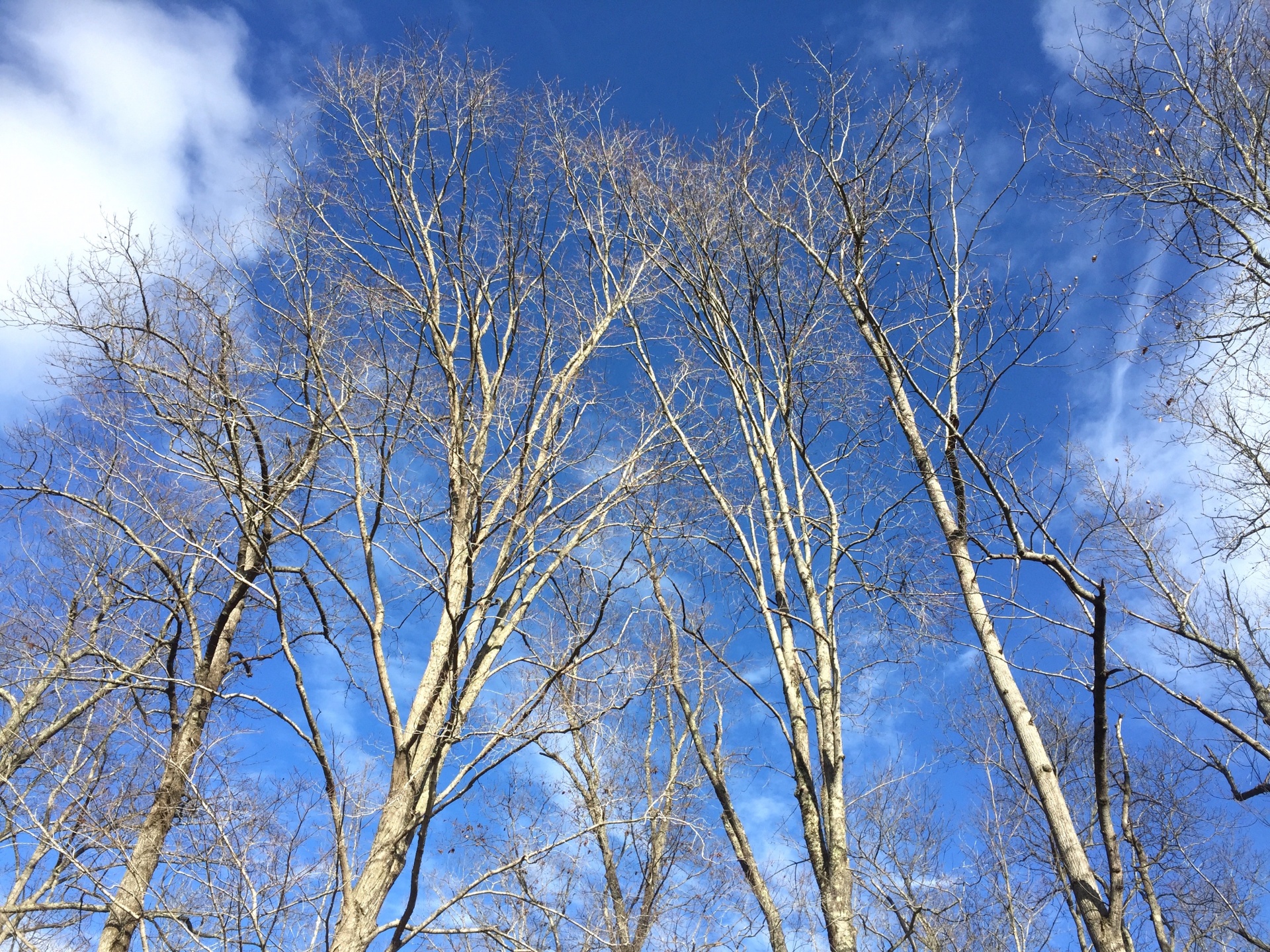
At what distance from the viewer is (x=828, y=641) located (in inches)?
198

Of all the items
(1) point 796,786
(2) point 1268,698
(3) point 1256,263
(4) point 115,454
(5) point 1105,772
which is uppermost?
(3) point 1256,263

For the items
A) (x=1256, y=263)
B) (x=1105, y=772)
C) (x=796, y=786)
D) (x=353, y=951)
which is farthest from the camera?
(x=1256, y=263)

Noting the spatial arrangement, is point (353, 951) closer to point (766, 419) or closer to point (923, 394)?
point (923, 394)

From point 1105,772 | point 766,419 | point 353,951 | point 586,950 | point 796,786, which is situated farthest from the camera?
point 766,419

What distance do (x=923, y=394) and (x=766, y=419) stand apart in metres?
2.11

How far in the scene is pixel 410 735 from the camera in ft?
14.3

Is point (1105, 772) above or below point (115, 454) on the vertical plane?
below

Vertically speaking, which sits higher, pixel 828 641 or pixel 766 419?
pixel 766 419

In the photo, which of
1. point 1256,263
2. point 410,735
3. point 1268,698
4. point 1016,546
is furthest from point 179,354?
point 1268,698

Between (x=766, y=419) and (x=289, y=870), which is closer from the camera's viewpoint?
(x=289, y=870)

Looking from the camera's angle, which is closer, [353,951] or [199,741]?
[353,951]

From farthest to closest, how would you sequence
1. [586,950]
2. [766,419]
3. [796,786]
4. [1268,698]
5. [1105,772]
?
[1268,698]
[766,419]
[586,950]
[796,786]
[1105,772]

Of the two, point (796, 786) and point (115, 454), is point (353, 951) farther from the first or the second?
point (115, 454)

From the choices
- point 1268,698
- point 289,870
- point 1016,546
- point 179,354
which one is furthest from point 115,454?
point 1268,698
